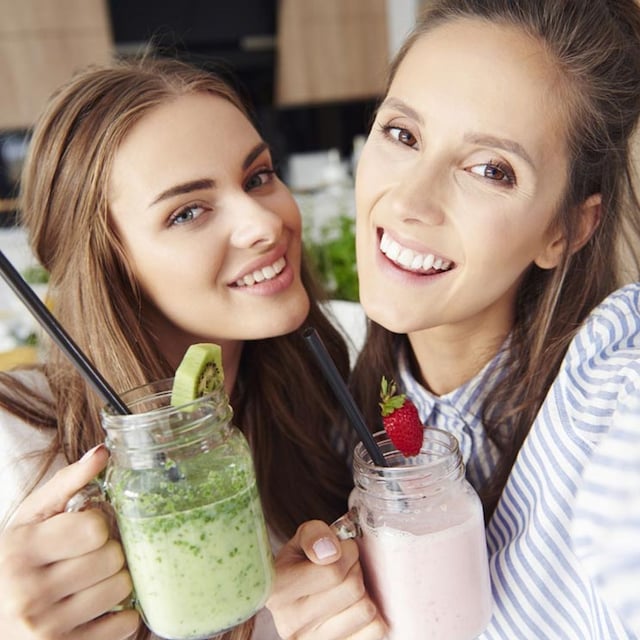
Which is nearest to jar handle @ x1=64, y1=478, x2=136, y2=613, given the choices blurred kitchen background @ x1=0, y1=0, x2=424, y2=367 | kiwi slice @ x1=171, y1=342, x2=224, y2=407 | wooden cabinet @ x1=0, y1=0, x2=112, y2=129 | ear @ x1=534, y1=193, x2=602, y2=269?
kiwi slice @ x1=171, y1=342, x2=224, y2=407

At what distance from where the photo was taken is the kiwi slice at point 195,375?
2.38 ft

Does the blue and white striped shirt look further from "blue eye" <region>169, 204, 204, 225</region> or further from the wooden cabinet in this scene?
the wooden cabinet

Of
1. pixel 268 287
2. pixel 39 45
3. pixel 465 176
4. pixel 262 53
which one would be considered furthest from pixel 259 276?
pixel 262 53

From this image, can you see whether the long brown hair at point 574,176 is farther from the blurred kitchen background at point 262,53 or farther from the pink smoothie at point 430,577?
the blurred kitchen background at point 262,53

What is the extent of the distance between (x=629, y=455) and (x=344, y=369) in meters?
0.83

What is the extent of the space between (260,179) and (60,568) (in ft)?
2.53

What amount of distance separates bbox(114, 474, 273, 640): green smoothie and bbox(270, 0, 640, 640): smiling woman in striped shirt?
0.11 metres

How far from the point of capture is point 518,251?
1.04 metres

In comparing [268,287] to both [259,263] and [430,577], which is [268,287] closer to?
[259,263]

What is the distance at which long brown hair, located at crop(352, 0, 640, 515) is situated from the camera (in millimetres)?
1023

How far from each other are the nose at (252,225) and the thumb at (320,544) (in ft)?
1.57

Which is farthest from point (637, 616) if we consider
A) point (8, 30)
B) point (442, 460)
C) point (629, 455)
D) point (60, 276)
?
point (8, 30)

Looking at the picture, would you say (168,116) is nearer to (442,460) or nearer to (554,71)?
(554,71)

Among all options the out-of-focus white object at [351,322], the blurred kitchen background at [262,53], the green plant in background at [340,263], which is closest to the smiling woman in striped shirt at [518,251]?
the out-of-focus white object at [351,322]
